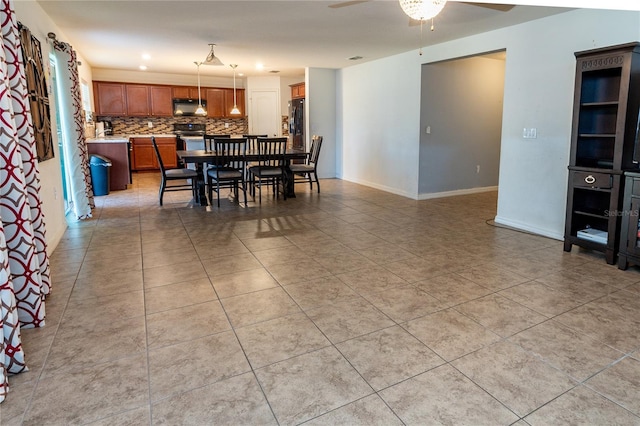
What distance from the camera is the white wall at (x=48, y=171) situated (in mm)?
3578

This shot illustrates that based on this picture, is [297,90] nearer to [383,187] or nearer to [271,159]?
[383,187]

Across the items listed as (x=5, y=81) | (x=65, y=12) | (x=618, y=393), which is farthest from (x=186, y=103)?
(x=618, y=393)

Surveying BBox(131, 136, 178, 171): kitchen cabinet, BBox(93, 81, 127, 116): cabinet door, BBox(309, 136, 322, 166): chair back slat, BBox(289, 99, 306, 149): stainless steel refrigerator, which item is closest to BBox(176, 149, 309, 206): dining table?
BBox(309, 136, 322, 166): chair back slat

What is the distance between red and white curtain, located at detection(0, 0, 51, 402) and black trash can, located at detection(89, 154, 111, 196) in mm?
4318

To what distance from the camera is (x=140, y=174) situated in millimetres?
9180

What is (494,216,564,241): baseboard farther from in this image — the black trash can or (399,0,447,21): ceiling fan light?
the black trash can

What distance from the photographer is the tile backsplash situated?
9.54m

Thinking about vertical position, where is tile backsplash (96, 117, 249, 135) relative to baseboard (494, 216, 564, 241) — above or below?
A: above

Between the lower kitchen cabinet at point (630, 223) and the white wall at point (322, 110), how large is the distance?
5774 millimetres

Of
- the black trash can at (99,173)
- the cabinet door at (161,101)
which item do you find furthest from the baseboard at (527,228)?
the cabinet door at (161,101)

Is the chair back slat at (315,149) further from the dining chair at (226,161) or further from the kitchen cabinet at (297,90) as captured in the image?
the kitchen cabinet at (297,90)

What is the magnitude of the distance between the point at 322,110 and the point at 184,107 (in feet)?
12.0

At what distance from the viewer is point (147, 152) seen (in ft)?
30.5

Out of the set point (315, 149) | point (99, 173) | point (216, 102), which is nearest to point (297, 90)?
point (216, 102)
